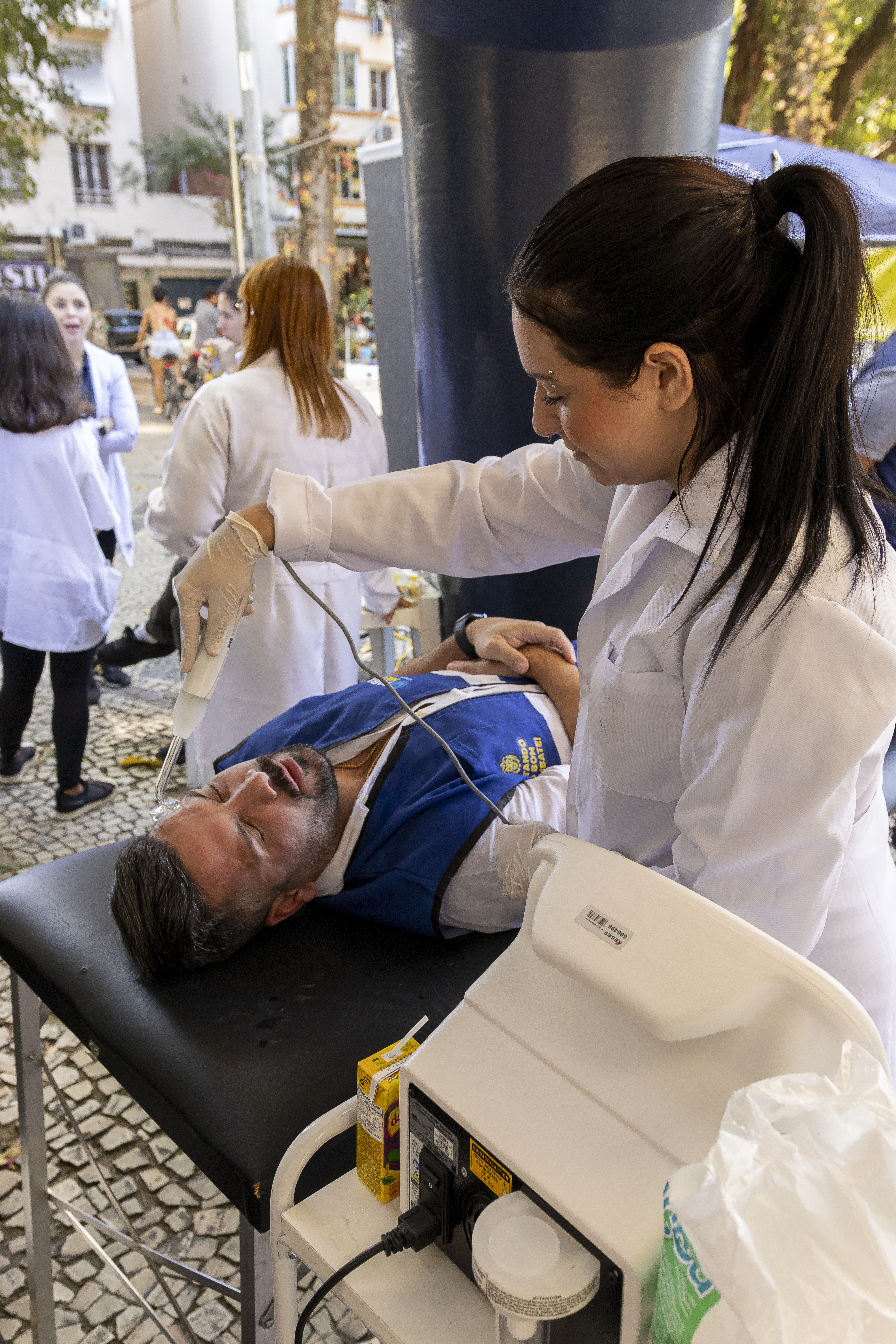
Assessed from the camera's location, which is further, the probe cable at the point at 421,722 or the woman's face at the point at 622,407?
the probe cable at the point at 421,722

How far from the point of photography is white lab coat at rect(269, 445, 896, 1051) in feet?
2.43

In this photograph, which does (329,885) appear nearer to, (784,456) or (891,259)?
(784,456)

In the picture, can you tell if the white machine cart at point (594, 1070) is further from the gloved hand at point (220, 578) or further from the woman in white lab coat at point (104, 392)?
the woman in white lab coat at point (104, 392)

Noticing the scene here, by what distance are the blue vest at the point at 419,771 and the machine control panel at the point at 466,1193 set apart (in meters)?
0.59

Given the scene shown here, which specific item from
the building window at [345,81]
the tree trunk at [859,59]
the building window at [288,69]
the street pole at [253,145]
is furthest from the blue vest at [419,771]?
the building window at [345,81]

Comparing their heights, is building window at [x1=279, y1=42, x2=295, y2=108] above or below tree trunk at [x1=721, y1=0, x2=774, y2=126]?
above

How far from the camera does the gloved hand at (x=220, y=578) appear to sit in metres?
1.21

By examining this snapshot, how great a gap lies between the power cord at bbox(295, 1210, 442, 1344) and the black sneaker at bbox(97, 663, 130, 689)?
337 cm

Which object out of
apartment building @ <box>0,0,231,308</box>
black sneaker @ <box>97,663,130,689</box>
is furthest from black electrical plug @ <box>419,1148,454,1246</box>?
apartment building @ <box>0,0,231,308</box>

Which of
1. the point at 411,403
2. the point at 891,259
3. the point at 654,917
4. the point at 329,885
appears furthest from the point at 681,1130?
the point at 411,403

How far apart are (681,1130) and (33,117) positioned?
9.84m

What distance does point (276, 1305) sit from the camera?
0.85 meters

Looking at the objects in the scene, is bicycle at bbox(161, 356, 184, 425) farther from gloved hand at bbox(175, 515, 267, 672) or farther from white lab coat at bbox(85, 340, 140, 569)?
gloved hand at bbox(175, 515, 267, 672)

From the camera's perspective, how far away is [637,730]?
36.6 inches
